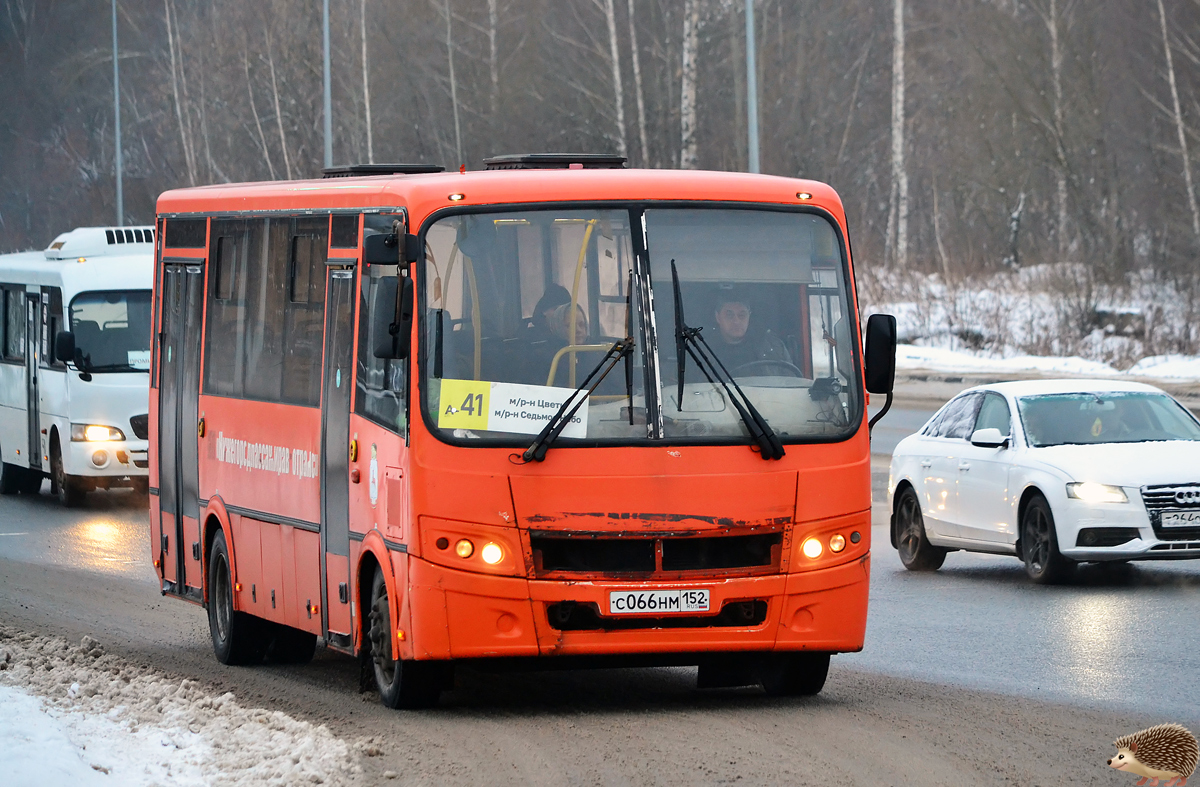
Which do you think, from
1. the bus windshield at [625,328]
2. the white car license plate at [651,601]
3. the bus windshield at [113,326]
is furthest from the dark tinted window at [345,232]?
the bus windshield at [113,326]

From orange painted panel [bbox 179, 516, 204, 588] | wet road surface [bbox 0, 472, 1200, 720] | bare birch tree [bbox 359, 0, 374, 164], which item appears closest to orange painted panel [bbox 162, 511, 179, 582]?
orange painted panel [bbox 179, 516, 204, 588]

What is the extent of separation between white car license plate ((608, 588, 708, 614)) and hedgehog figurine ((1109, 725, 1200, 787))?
7.50 ft

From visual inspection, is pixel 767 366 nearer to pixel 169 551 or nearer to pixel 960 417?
pixel 169 551

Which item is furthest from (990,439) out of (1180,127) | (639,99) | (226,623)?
(639,99)

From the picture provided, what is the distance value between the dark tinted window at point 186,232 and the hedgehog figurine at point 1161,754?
23.4 feet

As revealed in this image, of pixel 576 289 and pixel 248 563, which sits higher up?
pixel 576 289

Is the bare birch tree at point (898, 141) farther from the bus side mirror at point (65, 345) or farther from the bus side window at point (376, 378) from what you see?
the bus side window at point (376, 378)

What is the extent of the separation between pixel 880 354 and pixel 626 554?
161cm

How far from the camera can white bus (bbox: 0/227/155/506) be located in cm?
2172

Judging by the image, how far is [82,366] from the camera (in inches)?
858

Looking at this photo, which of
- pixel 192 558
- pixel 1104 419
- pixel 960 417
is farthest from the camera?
pixel 960 417

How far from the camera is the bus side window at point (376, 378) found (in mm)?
8945

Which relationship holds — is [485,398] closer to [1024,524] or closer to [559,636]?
[559,636]

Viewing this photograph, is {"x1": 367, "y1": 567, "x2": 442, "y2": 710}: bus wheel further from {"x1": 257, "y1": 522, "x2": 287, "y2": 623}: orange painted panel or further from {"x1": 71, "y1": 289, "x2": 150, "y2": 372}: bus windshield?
{"x1": 71, "y1": 289, "x2": 150, "y2": 372}: bus windshield
